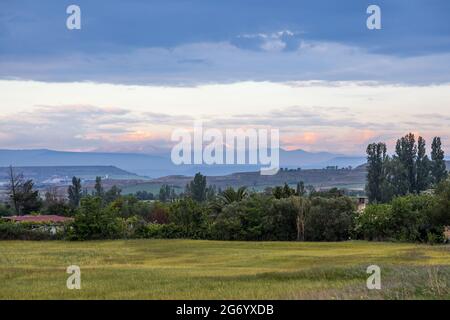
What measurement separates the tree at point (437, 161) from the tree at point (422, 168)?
2.39 meters

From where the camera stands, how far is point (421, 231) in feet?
231

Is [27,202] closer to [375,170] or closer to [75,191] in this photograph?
[75,191]

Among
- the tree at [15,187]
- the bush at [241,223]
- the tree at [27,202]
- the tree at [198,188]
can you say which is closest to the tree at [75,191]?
the tree at [15,187]

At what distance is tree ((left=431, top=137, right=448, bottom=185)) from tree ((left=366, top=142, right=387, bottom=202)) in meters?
11.3

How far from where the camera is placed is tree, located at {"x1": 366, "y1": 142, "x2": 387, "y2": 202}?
129750 millimetres

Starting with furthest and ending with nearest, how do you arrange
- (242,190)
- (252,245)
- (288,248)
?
(242,190) < (252,245) < (288,248)

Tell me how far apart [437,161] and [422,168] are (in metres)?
7.61

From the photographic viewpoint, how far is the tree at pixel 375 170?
129750 mm

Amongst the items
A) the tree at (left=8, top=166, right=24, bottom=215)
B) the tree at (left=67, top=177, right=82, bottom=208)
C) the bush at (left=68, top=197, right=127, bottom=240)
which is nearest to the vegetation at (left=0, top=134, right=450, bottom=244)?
the bush at (left=68, top=197, right=127, bottom=240)

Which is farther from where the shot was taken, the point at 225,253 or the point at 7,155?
the point at 7,155

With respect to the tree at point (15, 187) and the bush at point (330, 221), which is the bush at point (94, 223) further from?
the tree at point (15, 187)

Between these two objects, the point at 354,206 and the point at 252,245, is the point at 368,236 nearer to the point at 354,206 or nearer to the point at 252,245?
the point at 354,206
